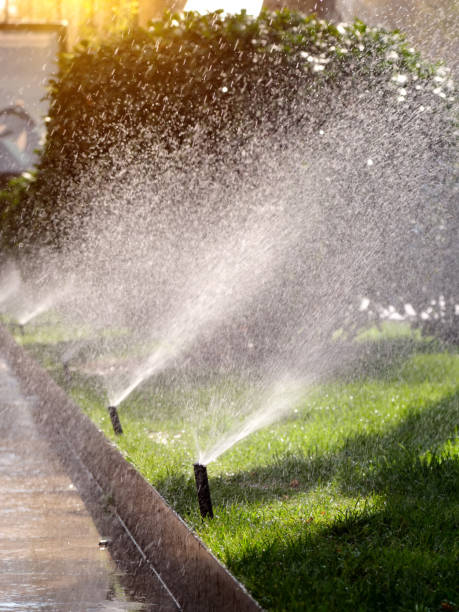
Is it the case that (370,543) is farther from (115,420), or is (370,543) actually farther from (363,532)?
(115,420)

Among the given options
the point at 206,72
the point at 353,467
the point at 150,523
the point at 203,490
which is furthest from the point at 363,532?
the point at 206,72

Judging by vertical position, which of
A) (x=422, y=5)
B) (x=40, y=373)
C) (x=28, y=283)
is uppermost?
(x=422, y=5)

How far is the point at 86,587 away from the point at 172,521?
404mm

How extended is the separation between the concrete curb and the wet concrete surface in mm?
68

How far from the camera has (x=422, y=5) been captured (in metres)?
13.3

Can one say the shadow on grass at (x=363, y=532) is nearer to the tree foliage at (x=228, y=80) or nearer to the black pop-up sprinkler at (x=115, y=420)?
the black pop-up sprinkler at (x=115, y=420)

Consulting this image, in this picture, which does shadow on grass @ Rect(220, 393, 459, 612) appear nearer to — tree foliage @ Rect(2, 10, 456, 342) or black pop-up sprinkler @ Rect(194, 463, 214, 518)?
black pop-up sprinkler @ Rect(194, 463, 214, 518)

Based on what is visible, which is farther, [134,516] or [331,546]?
[134,516]

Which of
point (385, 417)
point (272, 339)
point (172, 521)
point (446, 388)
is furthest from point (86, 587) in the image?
point (272, 339)

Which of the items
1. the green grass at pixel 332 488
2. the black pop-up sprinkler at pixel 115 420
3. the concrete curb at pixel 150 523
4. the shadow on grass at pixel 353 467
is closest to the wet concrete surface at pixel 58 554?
the concrete curb at pixel 150 523

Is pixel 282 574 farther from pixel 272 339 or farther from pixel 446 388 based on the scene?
pixel 272 339

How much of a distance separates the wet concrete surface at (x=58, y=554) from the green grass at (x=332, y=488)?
1.06ft

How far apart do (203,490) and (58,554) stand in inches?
25.0

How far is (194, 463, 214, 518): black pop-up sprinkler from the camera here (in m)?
4.41
